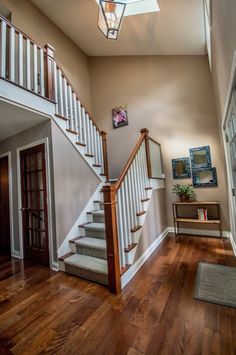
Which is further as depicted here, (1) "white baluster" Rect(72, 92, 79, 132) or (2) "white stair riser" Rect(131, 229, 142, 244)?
(1) "white baluster" Rect(72, 92, 79, 132)

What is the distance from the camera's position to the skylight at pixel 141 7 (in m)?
3.06

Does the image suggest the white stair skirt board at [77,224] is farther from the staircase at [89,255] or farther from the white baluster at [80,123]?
the white baluster at [80,123]

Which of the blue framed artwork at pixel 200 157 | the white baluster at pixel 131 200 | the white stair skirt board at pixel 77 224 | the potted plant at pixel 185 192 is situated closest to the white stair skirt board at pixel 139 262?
the white baluster at pixel 131 200

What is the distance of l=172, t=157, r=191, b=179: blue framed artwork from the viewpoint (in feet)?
13.1

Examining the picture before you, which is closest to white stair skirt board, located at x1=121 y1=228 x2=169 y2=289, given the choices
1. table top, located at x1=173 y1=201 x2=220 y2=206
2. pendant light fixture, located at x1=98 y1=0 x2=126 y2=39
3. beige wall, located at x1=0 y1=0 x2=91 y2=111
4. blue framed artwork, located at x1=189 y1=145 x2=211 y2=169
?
table top, located at x1=173 y1=201 x2=220 y2=206

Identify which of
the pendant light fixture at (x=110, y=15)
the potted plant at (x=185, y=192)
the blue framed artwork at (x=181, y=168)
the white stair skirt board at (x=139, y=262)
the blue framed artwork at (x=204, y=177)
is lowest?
the white stair skirt board at (x=139, y=262)

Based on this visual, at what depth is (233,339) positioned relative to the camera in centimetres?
132

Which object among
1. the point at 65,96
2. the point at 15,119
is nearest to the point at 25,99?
the point at 15,119

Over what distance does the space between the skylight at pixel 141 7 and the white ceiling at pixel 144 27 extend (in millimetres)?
77

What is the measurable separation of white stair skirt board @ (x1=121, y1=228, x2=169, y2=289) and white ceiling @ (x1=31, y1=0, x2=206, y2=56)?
4.05 metres

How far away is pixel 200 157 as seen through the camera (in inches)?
152

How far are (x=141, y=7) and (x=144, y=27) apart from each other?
0.36 m

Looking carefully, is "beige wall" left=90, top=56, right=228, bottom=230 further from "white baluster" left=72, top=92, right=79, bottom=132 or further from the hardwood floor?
the hardwood floor

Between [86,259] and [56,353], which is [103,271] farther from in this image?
[56,353]
